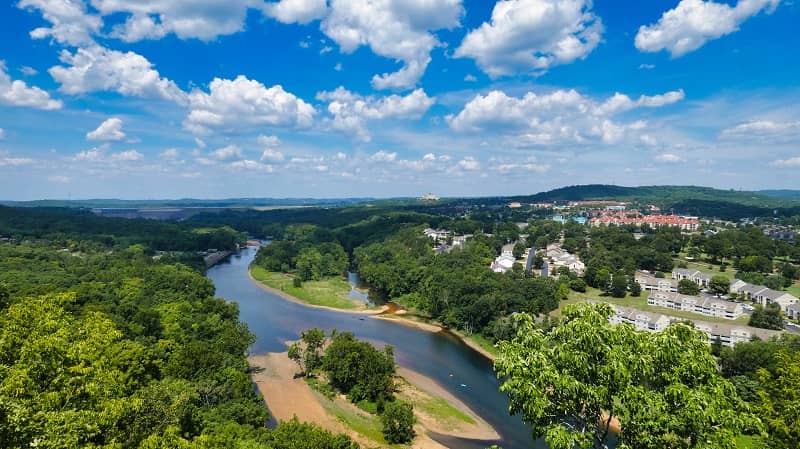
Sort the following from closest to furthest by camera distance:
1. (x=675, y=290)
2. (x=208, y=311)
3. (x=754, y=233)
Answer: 1. (x=208, y=311)
2. (x=675, y=290)
3. (x=754, y=233)

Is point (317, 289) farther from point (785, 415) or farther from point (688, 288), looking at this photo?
point (785, 415)

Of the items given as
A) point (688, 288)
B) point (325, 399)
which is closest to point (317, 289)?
point (325, 399)

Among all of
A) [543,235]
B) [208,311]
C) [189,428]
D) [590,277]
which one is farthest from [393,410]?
[543,235]

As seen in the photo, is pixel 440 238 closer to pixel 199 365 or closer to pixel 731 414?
pixel 199 365

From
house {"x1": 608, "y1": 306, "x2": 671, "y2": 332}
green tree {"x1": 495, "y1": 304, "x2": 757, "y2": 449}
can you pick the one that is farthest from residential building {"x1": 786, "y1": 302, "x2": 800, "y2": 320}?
green tree {"x1": 495, "y1": 304, "x2": 757, "y2": 449}

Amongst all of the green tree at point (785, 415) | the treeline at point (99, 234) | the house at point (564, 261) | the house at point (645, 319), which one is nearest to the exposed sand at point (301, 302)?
the house at point (645, 319)
